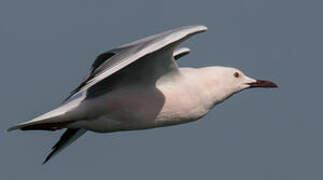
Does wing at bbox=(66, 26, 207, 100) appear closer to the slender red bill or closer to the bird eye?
the bird eye

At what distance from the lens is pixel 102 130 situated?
527 inches

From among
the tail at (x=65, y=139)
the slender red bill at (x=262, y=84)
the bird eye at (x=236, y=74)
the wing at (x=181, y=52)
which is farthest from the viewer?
the wing at (x=181, y=52)

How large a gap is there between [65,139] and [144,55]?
11.1 feet

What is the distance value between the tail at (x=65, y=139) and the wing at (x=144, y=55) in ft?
6.41

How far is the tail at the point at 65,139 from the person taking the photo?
15039 millimetres

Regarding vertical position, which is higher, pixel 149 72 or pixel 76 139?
pixel 149 72

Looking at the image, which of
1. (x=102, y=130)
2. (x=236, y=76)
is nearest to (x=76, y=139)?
(x=102, y=130)

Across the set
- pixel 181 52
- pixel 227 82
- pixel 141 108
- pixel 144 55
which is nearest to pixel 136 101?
pixel 141 108

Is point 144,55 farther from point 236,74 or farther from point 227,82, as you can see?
point 236,74

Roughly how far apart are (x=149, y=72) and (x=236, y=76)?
6.08 ft

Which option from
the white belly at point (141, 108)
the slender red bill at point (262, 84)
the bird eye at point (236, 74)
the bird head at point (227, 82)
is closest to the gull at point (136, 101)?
the white belly at point (141, 108)

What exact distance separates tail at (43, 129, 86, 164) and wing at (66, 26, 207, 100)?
6.41ft

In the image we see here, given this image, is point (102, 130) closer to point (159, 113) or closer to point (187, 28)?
point (159, 113)

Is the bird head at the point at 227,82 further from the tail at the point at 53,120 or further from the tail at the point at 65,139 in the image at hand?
the tail at the point at 65,139
